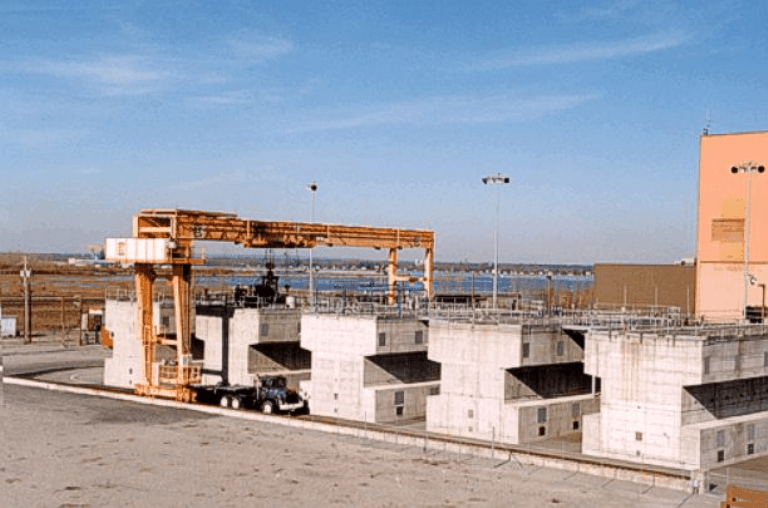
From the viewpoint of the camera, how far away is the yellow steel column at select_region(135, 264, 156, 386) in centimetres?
4803

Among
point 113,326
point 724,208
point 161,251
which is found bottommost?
point 113,326

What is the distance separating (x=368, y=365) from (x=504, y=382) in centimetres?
797

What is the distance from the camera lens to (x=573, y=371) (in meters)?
42.7

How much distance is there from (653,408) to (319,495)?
45.0 feet

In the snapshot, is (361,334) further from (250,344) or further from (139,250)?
(139,250)

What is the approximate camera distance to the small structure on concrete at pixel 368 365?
4334 centimetres

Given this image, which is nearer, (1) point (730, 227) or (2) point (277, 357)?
(2) point (277, 357)

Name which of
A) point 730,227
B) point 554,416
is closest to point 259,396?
point 554,416

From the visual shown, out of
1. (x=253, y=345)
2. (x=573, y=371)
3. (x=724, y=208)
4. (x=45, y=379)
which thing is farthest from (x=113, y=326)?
(x=724, y=208)

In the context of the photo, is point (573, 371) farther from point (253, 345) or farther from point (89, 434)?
point (89, 434)

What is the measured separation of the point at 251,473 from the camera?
3128 cm

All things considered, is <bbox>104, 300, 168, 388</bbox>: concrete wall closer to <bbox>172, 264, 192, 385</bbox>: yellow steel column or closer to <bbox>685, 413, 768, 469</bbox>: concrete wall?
<bbox>172, 264, 192, 385</bbox>: yellow steel column

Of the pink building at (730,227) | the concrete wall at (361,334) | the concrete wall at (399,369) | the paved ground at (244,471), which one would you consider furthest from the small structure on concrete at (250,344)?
the pink building at (730,227)

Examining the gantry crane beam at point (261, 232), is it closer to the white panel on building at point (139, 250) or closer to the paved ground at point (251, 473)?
the white panel on building at point (139, 250)
